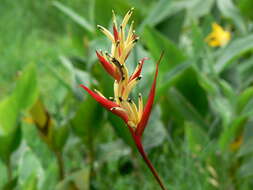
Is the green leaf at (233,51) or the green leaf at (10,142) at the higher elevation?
the green leaf at (10,142)

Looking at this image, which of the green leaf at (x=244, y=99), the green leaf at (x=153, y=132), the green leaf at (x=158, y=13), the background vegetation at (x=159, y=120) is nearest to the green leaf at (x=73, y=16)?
the background vegetation at (x=159, y=120)

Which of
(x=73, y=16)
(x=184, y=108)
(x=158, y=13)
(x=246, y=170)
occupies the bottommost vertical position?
(x=246, y=170)

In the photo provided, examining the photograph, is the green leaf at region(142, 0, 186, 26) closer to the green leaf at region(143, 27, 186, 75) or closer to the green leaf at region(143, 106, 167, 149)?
the green leaf at region(143, 27, 186, 75)

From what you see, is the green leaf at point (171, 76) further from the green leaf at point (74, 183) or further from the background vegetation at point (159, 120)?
the green leaf at point (74, 183)

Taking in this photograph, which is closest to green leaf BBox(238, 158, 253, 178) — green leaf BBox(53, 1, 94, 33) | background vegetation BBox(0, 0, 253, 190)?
background vegetation BBox(0, 0, 253, 190)

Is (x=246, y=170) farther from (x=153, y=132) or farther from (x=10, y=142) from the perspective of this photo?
(x=10, y=142)

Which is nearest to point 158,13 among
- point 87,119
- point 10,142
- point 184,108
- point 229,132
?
point 184,108

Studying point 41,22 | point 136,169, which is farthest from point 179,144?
point 41,22

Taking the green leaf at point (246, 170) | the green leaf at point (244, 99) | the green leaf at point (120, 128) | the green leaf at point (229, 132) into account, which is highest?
the green leaf at point (120, 128)

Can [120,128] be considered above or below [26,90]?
below
